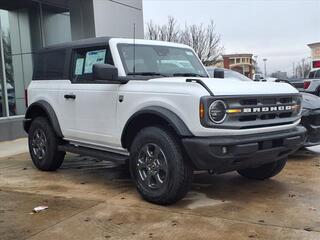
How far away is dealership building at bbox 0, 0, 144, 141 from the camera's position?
12039mm

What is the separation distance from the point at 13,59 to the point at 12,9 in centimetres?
136

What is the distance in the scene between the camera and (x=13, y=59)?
1242cm

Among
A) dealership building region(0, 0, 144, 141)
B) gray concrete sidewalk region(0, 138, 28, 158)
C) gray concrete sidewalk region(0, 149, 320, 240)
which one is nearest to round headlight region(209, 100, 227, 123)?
gray concrete sidewalk region(0, 149, 320, 240)

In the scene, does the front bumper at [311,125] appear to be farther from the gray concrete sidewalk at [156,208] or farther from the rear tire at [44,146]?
the rear tire at [44,146]

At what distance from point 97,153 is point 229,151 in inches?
83.3

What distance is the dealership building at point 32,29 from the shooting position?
39.5ft

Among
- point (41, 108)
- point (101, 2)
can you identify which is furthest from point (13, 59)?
point (41, 108)

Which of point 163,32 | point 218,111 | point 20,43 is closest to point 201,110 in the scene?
point 218,111

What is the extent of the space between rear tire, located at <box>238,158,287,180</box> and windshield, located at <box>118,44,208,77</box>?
1.48 meters

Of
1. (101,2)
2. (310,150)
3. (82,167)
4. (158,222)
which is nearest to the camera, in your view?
(158,222)

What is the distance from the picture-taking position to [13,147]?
403 inches

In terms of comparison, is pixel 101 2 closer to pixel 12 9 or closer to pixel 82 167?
pixel 12 9

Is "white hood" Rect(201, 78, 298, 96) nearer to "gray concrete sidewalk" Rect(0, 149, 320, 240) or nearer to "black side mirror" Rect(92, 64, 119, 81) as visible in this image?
"black side mirror" Rect(92, 64, 119, 81)

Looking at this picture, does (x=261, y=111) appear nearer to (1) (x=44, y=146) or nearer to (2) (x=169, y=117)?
(2) (x=169, y=117)
